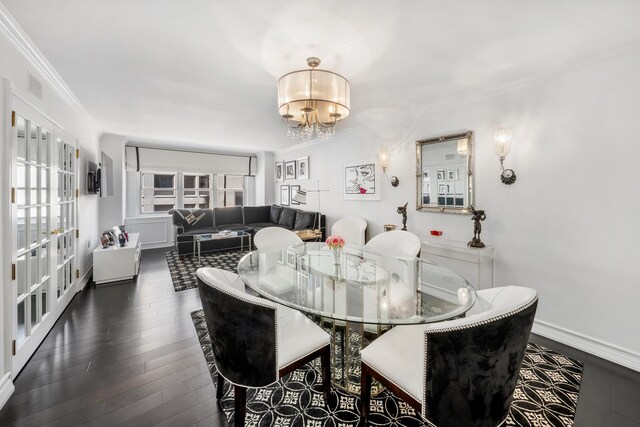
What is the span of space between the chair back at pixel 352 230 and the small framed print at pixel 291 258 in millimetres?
1286

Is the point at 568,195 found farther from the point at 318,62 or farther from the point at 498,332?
the point at 318,62

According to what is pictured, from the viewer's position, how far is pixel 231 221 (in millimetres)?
Result: 6617

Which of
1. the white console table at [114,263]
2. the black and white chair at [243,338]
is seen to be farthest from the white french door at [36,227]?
the black and white chair at [243,338]

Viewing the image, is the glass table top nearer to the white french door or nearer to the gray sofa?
the white french door

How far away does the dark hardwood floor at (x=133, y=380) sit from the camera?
61.4 inches

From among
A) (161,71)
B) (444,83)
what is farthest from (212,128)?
(444,83)

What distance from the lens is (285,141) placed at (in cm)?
575

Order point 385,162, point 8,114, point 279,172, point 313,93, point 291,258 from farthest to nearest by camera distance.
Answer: point 279,172 → point 385,162 → point 291,258 → point 313,93 → point 8,114

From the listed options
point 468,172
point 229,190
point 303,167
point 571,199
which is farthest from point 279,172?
point 571,199

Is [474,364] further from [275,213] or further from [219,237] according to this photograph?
[275,213]

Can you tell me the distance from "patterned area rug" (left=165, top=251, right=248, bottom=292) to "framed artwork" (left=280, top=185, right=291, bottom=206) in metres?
1.81

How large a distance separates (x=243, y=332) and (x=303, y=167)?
502 centimetres

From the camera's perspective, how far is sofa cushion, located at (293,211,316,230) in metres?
5.38

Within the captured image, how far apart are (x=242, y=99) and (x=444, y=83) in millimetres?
2202
